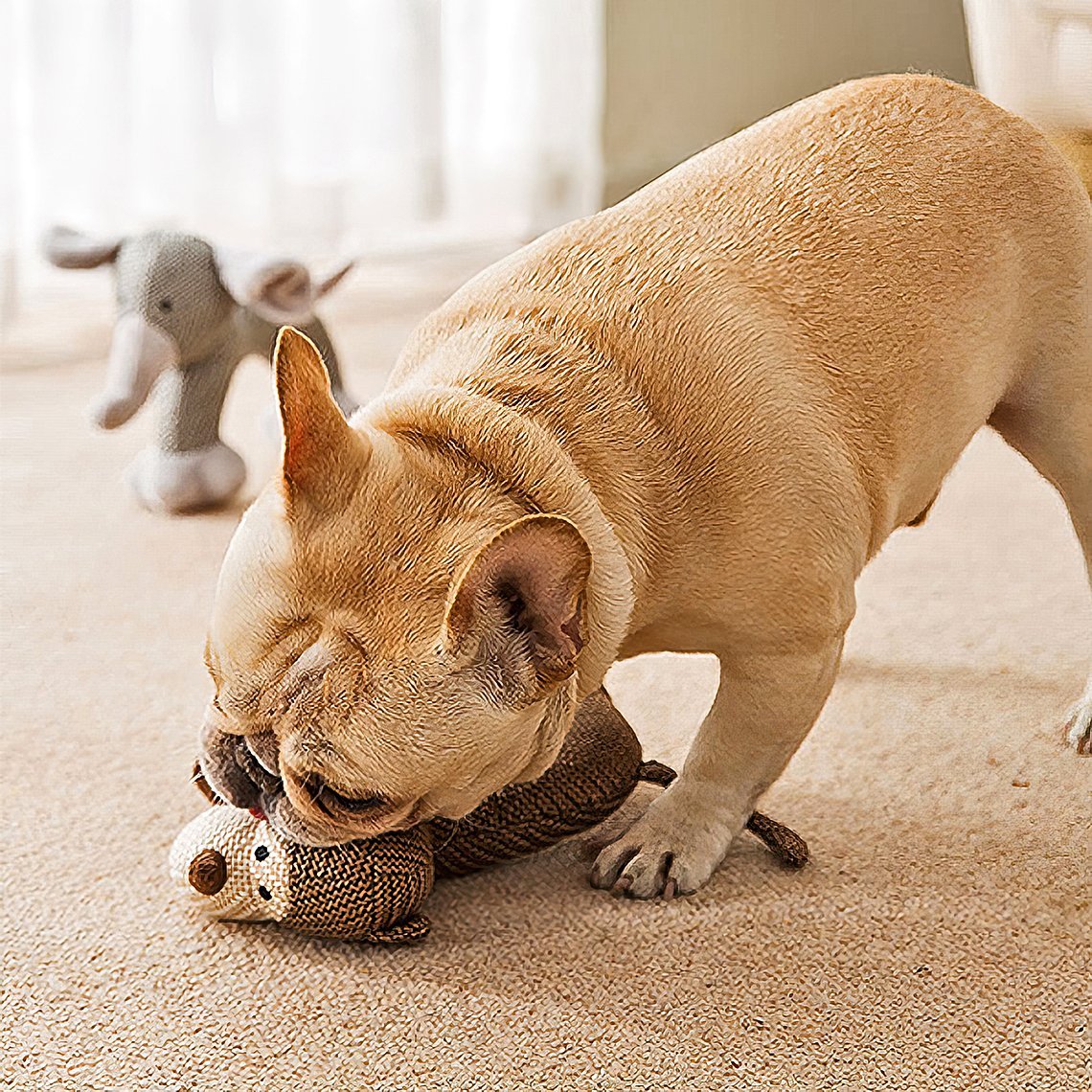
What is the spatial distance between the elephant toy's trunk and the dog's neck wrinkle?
0.96 metres

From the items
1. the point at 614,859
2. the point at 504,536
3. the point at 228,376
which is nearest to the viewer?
the point at 504,536

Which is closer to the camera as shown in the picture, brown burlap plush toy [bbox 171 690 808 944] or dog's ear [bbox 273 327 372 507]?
dog's ear [bbox 273 327 372 507]

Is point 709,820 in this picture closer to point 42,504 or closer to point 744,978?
point 744,978

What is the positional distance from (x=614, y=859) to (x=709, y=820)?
8cm

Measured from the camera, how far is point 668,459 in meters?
1.13

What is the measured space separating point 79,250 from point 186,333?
0.18 m

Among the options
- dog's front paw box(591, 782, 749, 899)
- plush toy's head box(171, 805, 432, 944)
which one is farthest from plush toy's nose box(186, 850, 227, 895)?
dog's front paw box(591, 782, 749, 899)

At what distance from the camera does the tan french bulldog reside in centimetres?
98

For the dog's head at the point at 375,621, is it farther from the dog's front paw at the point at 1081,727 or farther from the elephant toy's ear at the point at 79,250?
the elephant toy's ear at the point at 79,250

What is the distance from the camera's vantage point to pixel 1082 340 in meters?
1.38

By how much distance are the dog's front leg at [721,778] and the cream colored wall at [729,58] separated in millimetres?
2370

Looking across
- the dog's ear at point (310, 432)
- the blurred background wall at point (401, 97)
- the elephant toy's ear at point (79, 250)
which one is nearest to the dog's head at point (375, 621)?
the dog's ear at point (310, 432)

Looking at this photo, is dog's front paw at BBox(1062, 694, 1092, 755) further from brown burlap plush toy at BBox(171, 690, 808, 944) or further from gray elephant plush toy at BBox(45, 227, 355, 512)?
gray elephant plush toy at BBox(45, 227, 355, 512)

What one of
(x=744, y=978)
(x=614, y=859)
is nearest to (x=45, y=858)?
(x=614, y=859)
